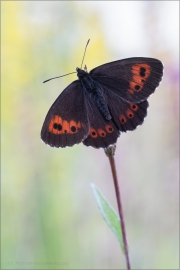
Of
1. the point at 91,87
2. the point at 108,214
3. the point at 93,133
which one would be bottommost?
the point at 108,214

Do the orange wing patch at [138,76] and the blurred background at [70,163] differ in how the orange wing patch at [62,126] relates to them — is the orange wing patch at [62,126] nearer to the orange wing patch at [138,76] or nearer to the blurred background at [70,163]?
the orange wing patch at [138,76]

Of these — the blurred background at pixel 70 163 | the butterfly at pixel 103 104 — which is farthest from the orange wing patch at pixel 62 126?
the blurred background at pixel 70 163

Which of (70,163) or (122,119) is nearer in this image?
(122,119)

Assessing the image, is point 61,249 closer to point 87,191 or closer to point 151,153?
point 87,191

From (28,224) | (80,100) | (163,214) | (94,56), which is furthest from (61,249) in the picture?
(94,56)

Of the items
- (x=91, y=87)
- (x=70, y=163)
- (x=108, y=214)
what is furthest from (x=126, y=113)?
(x=70, y=163)

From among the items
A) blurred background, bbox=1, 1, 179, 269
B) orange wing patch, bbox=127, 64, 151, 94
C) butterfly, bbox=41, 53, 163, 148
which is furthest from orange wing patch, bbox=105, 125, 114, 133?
blurred background, bbox=1, 1, 179, 269

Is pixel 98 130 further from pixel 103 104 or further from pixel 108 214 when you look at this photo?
pixel 108 214

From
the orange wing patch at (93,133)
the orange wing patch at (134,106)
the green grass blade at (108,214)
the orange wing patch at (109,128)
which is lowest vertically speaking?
the green grass blade at (108,214)
